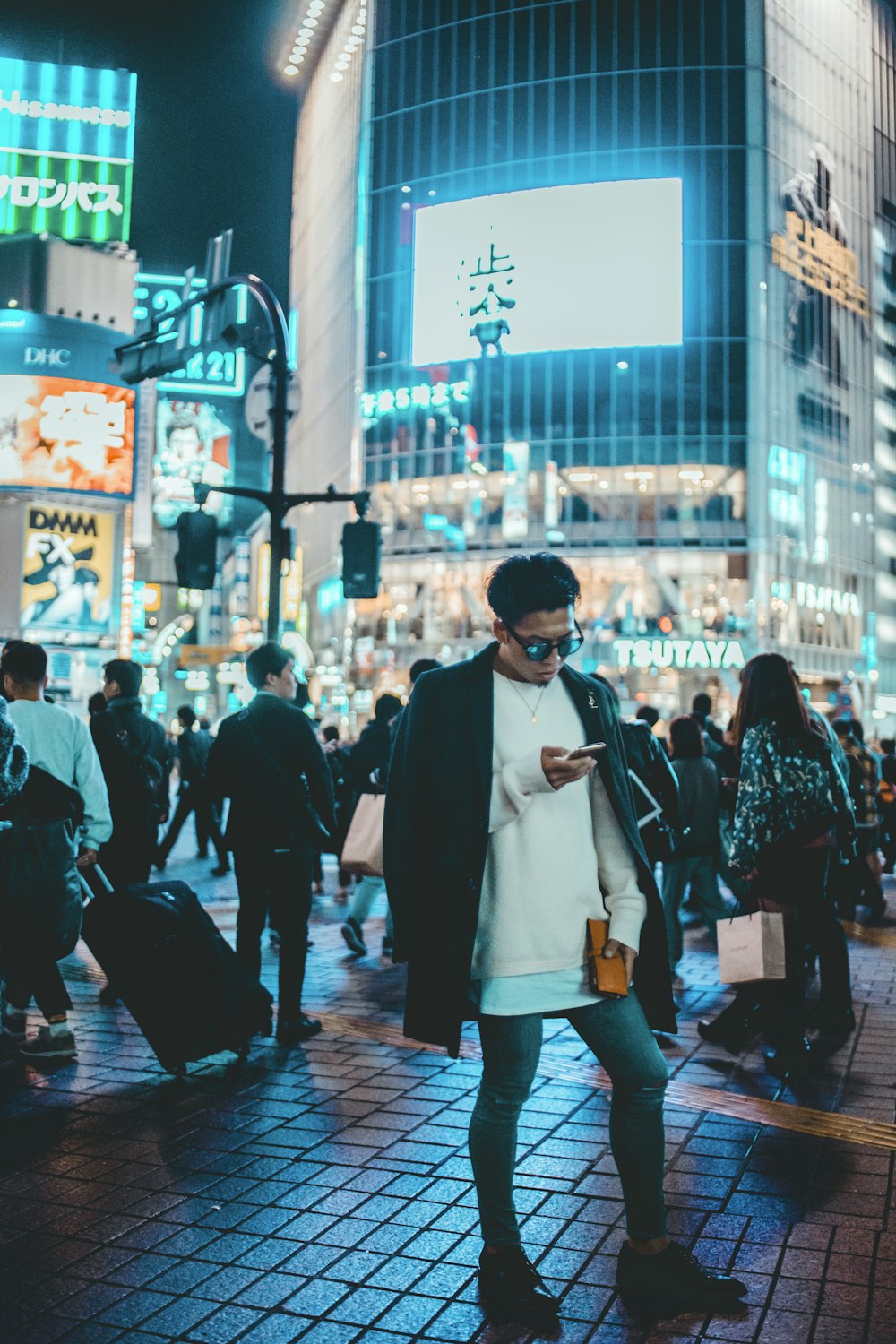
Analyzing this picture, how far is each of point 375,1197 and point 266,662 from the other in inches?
122

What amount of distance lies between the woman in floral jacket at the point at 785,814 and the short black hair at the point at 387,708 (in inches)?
174

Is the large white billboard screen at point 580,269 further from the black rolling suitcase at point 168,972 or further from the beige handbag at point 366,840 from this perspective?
the black rolling suitcase at point 168,972

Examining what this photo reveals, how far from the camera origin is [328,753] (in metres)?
13.9

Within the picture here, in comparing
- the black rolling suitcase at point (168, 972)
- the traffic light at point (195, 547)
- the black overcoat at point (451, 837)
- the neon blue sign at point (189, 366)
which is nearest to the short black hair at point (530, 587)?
the black overcoat at point (451, 837)

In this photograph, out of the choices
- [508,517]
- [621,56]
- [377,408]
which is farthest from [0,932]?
[621,56]

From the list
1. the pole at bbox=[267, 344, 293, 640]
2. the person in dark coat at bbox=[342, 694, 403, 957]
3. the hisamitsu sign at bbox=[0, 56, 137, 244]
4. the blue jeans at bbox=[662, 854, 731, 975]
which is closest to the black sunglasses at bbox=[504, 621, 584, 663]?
the blue jeans at bbox=[662, 854, 731, 975]

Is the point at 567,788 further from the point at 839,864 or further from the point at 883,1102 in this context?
the point at 839,864

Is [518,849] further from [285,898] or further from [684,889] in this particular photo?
[684,889]

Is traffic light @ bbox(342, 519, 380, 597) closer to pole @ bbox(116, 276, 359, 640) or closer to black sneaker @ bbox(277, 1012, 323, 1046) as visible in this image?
pole @ bbox(116, 276, 359, 640)

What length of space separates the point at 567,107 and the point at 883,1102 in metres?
57.8

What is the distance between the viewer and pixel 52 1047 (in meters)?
5.80

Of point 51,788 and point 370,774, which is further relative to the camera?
point 370,774

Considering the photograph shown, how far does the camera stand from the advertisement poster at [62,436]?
1426 inches

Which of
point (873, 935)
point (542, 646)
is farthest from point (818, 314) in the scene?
point (542, 646)
